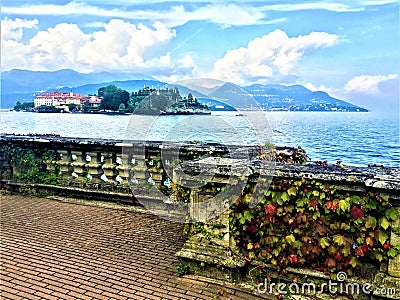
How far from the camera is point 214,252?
4680mm

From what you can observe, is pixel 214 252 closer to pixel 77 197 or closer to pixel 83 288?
pixel 83 288

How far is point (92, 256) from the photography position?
533 centimetres

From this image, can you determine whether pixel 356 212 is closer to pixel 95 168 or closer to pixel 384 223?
pixel 384 223

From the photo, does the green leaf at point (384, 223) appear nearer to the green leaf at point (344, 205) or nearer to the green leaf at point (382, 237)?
the green leaf at point (382, 237)

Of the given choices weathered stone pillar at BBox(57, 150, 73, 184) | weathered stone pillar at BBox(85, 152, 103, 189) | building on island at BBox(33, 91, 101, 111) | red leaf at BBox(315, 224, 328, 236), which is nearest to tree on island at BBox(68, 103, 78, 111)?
building on island at BBox(33, 91, 101, 111)

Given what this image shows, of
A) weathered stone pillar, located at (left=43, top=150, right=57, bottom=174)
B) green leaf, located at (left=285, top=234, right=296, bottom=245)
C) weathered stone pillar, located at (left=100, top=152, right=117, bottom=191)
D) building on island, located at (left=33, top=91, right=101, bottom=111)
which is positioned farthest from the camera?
building on island, located at (left=33, top=91, right=101, bottom=111)

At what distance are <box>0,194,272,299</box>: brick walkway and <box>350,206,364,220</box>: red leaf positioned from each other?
1423mm

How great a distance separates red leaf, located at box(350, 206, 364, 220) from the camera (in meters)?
3.96

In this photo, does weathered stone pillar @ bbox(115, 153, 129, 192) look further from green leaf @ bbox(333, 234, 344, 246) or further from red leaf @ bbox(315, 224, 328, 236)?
green leaf @ bbox(333, 234, 344, 246)

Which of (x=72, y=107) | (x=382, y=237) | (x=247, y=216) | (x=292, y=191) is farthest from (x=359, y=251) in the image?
(x=72, y=107)

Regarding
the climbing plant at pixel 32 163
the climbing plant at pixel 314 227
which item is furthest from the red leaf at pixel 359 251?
the climbing plant at pixel 32 163

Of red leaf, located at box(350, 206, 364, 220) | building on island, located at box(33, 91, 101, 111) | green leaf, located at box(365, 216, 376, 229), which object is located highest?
building on island, located at box(33, 91, 101, 111)

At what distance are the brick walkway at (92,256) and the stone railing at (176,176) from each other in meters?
0.35

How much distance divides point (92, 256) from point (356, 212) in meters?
3.48
